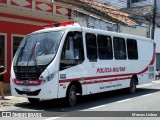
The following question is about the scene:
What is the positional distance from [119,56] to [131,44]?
5.58 feet

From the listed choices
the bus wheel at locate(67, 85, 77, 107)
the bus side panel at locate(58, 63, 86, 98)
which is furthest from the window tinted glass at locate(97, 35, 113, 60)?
the bus wheel at locate(67, 85, 77, 107)

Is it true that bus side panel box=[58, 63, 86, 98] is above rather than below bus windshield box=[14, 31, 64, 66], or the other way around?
below

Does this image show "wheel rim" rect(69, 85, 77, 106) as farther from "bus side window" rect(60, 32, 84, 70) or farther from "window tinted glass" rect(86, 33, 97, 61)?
"window tinted glass" rect(86, 33, 97, 61)

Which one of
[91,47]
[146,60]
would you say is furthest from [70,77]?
[146,60]

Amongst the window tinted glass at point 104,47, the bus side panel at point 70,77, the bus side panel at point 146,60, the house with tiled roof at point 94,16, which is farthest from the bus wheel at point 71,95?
the house with tiled roof at point 94,16

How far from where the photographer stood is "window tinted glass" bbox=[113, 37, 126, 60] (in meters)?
15.3

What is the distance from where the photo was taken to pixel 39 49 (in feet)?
39.5

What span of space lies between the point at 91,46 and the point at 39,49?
240cm

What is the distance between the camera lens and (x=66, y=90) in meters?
11.9

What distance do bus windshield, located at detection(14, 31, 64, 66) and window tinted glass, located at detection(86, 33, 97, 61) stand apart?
157 centimetres

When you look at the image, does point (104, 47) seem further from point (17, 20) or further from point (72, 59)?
point (17, 20)

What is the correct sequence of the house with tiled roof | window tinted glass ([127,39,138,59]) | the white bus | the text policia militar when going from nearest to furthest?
1. the white bus
2. the text policia militar
3. window tinted glass ([127,39,138,59])
4. the house with tiled roof

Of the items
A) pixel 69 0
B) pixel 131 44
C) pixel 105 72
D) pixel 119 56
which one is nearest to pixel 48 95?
pixel 105 72

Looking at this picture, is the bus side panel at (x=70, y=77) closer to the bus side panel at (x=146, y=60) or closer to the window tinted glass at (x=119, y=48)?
the window tinted glass at (x=119, y=48)
